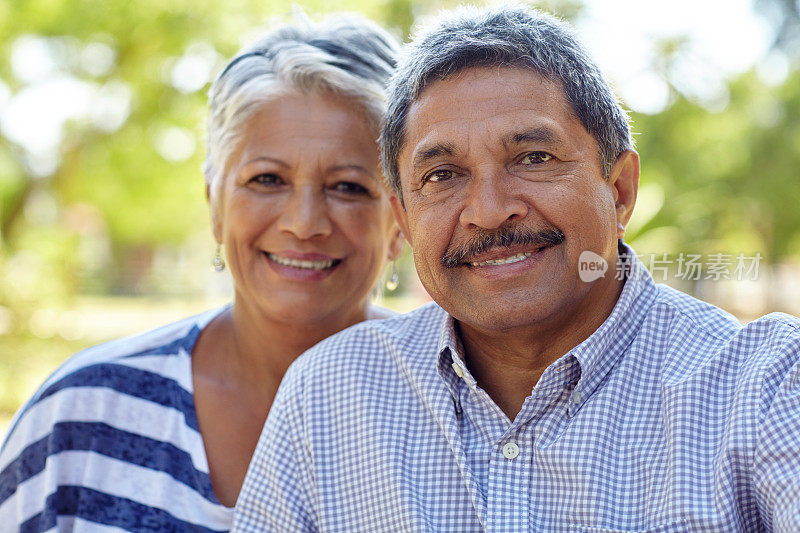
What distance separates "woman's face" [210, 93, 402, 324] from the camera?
2.49 meters

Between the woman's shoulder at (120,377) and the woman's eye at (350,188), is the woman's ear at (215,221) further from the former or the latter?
the woman's eye at (350,188)

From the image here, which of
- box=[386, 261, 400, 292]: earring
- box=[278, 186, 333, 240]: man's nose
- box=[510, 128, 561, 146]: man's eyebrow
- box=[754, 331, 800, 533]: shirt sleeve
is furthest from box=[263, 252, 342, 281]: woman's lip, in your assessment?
box=[754, 331, 800, 533]: shirt sleeve

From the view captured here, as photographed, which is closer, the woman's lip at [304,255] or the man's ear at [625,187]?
the man's ear at [625,187]

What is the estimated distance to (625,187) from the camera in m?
2.04

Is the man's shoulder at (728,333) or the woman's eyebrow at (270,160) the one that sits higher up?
the woman's eyebrow at (270,160)

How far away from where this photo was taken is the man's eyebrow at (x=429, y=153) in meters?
1.86

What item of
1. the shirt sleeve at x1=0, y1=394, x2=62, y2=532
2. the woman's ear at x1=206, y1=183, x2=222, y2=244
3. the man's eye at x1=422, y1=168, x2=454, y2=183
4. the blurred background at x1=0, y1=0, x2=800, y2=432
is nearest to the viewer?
the man's eye at x1=422, y1=168, x2=454, y2=183

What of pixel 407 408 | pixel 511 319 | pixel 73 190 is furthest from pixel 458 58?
pixel 73 190

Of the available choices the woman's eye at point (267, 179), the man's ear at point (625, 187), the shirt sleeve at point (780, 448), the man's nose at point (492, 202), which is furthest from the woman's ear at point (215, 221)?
the shirt sleeve at point (780, 448)

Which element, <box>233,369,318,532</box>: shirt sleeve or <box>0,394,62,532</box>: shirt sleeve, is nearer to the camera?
<box>233,369,318,532</box>: shirt sleeve

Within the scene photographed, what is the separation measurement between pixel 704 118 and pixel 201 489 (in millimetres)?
17313

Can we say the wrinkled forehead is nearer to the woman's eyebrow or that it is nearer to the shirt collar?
the shirt collar

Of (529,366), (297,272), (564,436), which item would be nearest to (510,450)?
(564,436)

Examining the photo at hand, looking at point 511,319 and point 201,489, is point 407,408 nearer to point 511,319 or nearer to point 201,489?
point 511,319
